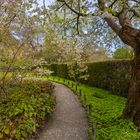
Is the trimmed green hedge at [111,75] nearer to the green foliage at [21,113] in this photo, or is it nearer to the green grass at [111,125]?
the green grass at [111,125]

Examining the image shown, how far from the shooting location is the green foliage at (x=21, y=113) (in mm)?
12500

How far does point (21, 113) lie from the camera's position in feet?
47.5

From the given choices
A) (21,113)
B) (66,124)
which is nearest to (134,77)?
(66,124)

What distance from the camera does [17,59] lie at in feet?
55.6

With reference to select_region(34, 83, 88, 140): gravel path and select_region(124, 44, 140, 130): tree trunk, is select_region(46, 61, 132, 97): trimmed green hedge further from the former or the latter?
select_region(124, 44, 140, 130): tree trunk

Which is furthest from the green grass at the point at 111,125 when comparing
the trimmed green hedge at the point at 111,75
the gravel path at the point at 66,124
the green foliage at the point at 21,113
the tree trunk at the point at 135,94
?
the trimmed green hedge at the point at 111,75

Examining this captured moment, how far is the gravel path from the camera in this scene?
13.2 m

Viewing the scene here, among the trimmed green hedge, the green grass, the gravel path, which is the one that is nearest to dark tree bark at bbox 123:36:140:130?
the green grass

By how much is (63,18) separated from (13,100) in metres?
5.15

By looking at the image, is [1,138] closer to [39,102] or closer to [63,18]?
[39,102]

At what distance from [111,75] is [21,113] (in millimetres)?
15092

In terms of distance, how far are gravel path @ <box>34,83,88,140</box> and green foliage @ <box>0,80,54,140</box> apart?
0.52 m

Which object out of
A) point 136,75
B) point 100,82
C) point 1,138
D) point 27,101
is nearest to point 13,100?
point 27,101

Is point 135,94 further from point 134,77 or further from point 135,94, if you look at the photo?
point 134,77
